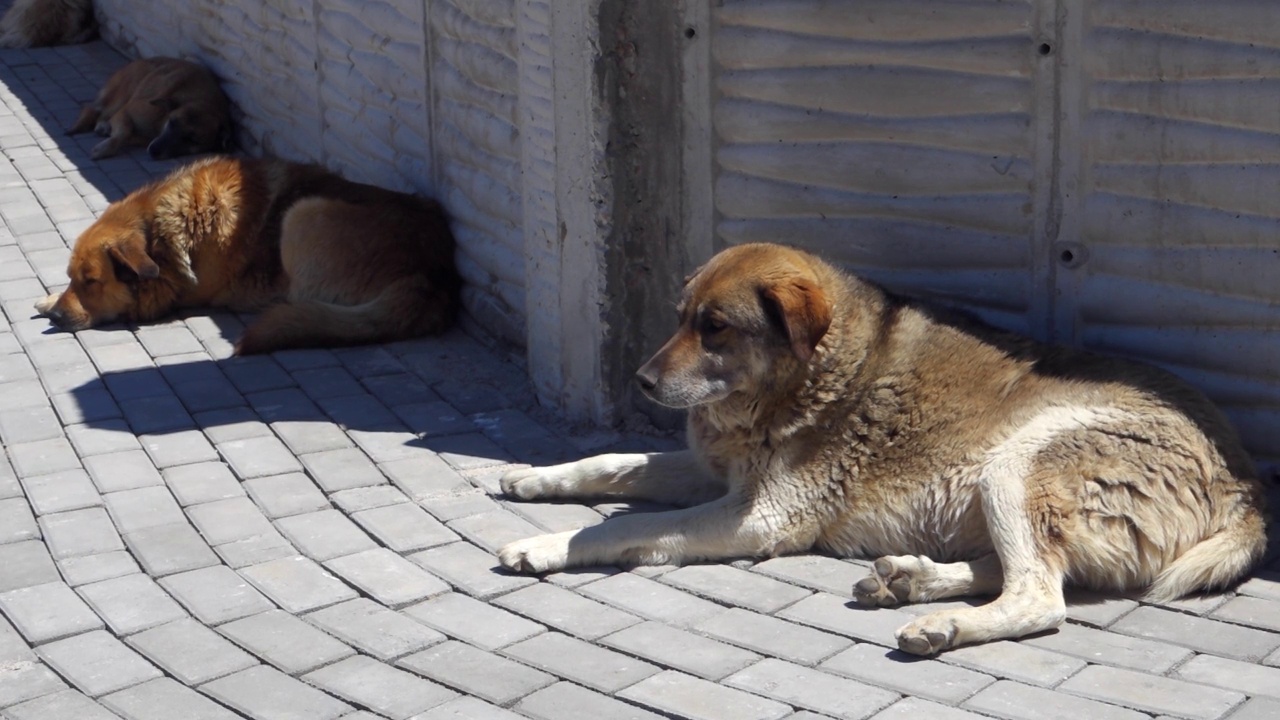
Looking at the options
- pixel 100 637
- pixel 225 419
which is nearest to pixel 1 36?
pixel 225 419

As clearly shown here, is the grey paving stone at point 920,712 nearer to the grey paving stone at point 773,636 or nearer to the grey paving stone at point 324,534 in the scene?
the grey paving stone at point 773,636

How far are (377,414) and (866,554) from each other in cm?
233

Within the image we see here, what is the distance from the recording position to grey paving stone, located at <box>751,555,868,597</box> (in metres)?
4.55

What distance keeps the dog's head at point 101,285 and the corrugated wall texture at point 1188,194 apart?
4.70 m

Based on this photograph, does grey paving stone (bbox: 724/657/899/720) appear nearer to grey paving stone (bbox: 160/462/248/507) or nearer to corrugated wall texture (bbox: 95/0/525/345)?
grey paving stone (bbox: 160/462/248/507)

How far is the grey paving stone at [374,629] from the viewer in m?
4.16

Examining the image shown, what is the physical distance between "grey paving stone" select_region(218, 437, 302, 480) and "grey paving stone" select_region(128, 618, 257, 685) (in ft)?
3.94

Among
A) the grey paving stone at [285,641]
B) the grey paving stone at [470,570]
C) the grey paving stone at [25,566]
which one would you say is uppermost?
the grey paving stone at [25,566]

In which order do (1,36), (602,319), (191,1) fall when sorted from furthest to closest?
(1,36)
(191,1)
(602,319)

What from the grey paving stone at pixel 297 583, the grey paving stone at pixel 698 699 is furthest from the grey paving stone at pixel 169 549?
the grey paving stone at pixel 698 699

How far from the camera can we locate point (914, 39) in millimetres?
5148

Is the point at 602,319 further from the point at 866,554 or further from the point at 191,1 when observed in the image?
the point at 191,1

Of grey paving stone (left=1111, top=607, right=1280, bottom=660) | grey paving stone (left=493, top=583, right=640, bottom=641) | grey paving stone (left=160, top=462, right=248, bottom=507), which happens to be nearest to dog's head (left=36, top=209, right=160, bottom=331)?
grey paving stone (left=160, top=462, right=248, bottom=507)

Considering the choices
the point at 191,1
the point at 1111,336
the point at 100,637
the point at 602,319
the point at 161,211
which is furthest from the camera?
the point at 191,1
